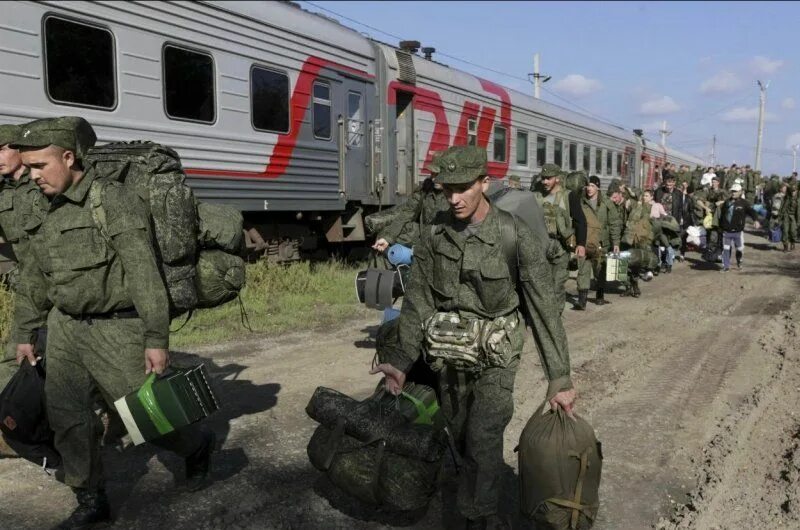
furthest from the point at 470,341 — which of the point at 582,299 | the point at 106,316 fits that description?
the point at 582,299

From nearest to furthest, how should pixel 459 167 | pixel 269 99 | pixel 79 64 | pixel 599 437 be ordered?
pixel 459 167 < pixel 599 437 < pixel 79 64 < pixel 269 99

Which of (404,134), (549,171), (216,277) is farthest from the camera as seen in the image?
(404,134)

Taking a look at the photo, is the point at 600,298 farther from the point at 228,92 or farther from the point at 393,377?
the point at 393,377

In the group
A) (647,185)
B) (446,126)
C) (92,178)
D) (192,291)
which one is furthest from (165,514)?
(647,185)

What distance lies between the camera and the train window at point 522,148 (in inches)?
642

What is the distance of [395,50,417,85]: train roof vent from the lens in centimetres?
1199

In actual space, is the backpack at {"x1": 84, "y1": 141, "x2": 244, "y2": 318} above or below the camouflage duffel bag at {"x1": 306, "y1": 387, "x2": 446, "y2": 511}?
above

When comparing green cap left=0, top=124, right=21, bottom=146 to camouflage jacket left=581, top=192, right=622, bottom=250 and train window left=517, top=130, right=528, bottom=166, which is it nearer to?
camouflage jacket left=581, top=192, right=622, bottom=250

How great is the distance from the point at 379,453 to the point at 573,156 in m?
17.5

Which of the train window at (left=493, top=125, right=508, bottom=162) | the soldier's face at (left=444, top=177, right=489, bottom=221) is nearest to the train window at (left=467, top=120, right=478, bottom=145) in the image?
the train window at (left=493, top=125, right=508, bottom=162)

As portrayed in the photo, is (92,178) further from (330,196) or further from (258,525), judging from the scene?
(330,196)

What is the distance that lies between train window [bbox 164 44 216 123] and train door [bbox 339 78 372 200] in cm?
269

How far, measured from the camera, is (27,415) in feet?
11.7

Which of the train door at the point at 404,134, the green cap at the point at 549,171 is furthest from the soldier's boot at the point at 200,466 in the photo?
the train door at the point at 404,134
